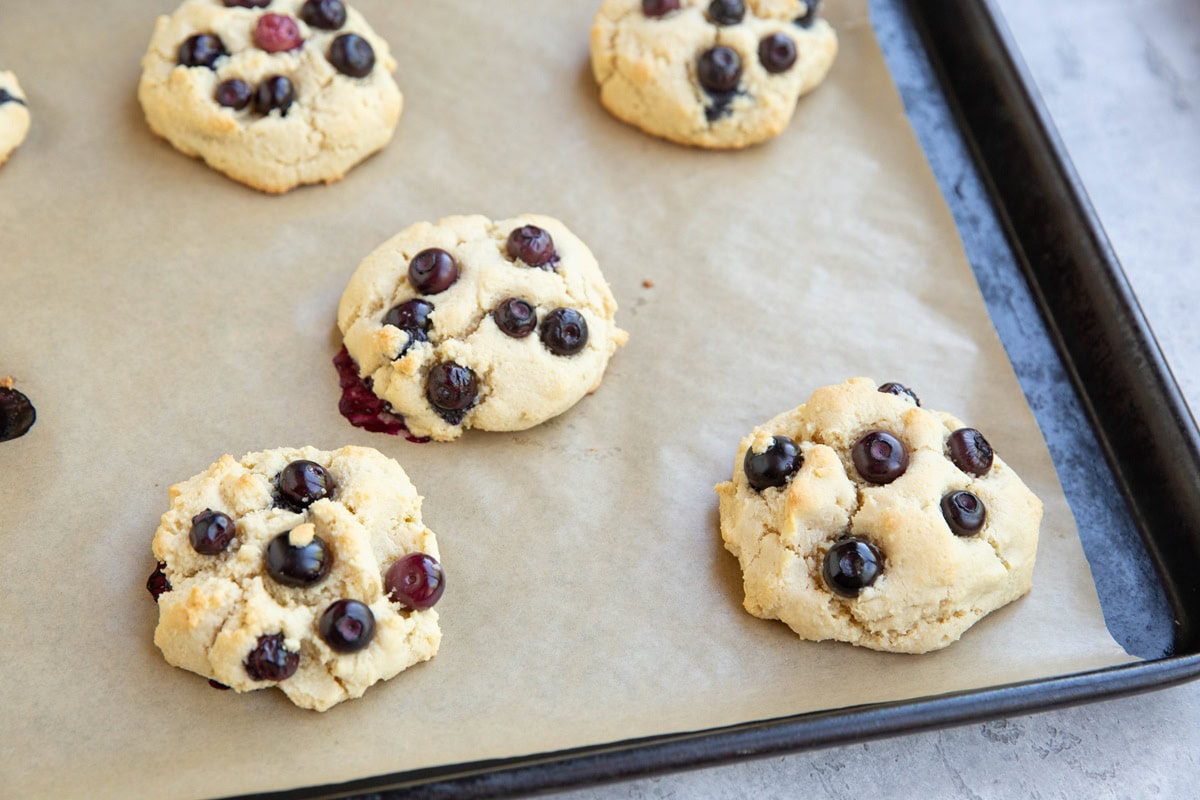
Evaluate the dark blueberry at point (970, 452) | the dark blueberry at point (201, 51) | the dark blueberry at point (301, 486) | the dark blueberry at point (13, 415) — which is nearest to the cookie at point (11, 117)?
the dark blueberry at point (201, 51)

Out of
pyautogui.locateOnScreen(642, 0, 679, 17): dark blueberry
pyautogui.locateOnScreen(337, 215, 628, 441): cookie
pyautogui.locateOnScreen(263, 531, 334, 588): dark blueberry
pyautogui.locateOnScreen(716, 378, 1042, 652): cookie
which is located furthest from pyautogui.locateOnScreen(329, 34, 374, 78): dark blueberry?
pyautogui.locateOnScreen(716, 378, 1042, 652): cookie

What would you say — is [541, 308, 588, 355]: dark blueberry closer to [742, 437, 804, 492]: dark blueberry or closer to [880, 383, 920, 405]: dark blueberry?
[742, 437, 804, 492]: dark blueberry

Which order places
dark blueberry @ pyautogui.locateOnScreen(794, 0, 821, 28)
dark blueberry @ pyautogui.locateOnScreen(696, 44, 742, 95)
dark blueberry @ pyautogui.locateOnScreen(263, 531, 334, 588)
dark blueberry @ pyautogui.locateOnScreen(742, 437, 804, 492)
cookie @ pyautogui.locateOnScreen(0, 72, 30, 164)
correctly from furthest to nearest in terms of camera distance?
dark blueberry @ pyautogui.locateOnScreen(794, 0, 821, 28) < dark blueberry @ pyautogui.locateOnScreen(696, 44, 742, 95) < cookie @ pyautogui.locateOnScreen(0, 72, 30, 164) < dark blueberry @ pyautogui.locateOnScreen(742, 437, 804, 492) < dark blueberry @ pyautogui.locateOnScreen(263, 531, 334, 588)

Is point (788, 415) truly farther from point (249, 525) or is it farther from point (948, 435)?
point (249, 525)

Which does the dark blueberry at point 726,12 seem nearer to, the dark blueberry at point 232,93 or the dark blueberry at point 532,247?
the dark blueberry at point 532,247

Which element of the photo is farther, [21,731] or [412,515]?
[412,515]

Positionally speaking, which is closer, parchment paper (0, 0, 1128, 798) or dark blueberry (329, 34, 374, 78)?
parchment paper (0, 0, 1128, 798)

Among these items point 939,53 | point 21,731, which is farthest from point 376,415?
point 939,53

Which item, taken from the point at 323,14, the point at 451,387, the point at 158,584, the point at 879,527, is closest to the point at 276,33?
the point at 323,14
